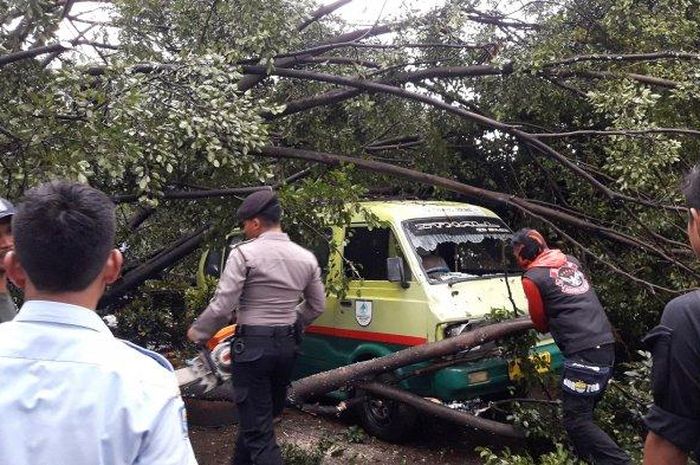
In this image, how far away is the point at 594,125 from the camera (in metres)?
7.34

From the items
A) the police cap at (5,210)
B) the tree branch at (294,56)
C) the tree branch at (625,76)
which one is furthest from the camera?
the tree branch at (294,56)

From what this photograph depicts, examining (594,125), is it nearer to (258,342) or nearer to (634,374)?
(634,374)

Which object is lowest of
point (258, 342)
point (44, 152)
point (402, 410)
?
point (402, 410)

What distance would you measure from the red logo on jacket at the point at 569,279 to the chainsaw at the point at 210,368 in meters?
2.12

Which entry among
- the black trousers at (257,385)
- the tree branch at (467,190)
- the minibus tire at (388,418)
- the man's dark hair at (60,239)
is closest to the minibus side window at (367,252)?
the tree branch at (467,190)

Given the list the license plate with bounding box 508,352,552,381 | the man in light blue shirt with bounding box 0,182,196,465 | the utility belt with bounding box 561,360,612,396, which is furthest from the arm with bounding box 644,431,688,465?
the license plate with bounding box 508,352,552,381

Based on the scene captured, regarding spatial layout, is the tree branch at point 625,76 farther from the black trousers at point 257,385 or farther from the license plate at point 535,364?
the black trousers at point 257,385

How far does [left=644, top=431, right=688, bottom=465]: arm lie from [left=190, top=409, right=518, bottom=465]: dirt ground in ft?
11.4

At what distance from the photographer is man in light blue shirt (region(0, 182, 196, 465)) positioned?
53.9 inches

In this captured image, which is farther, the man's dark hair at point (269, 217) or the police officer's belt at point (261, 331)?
the man's dark hair at point (269, 217)

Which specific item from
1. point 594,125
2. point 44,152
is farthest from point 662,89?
point 44,152

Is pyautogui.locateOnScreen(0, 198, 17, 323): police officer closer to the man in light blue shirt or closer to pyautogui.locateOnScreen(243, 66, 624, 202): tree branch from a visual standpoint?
the man in light blue shirt

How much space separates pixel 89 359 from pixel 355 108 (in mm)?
6120

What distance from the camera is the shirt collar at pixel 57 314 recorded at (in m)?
1.45
